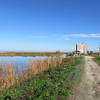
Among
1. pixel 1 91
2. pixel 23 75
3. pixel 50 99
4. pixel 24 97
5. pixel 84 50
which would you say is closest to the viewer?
pixel 50 99

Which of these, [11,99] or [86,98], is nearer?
[86,98]

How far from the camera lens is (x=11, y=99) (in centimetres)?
835

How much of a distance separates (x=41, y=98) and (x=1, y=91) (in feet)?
10.7

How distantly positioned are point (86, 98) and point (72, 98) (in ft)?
1.83

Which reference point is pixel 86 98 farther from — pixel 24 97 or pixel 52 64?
pixel 52 64

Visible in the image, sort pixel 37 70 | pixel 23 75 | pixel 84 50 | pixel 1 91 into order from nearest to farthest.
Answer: pixel 1 91
pixel 23 75
pixel 37 70
pixel 84 50

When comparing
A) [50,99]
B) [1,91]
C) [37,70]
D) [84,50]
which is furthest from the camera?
[84,50]

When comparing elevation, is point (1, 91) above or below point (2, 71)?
below

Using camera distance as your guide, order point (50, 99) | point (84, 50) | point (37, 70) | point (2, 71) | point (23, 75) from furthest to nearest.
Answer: point (84, 50), point (37, 70), point (23, 75), point (2, 71), point (50, 99)

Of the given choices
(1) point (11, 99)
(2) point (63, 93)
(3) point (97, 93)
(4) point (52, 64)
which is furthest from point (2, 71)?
(4) point (52, 64)

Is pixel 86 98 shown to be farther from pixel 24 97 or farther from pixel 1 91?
pixel 1 91

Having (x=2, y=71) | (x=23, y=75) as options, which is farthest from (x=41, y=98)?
(x=23, y=75)

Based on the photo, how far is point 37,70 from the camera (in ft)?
60.3

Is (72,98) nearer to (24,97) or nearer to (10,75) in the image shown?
(24,97)
